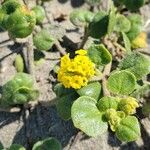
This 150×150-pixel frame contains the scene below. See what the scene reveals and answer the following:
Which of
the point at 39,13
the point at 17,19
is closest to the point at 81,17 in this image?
the point at 39,13

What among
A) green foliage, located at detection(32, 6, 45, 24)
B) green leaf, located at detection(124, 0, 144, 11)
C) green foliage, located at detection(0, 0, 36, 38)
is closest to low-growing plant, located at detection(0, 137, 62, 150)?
green foliage, located at detection(0, 0, 36, 38)

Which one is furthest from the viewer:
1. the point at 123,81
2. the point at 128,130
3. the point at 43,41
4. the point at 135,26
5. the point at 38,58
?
the point at 135,26

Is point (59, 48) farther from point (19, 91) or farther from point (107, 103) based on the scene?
point (107, 103)

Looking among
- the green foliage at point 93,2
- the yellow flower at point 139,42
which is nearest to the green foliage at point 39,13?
the green foliage at point 93,2

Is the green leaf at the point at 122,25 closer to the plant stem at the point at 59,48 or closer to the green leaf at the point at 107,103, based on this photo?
the plant stem at the point at 59,48

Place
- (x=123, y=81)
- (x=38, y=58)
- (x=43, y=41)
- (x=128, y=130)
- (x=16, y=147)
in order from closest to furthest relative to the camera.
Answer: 1. (x=128, y=130)
2. (x=123, y=81)
3. (x=16, y=147)
4. (x=43, y=41)
5. (x=38, y=58)

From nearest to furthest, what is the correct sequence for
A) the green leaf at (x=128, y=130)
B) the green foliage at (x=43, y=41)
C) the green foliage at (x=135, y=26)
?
the green leaf at (x=128, y=130), the green foliage at (x=43, y=41), the green foliage at (x=135, y=26)
